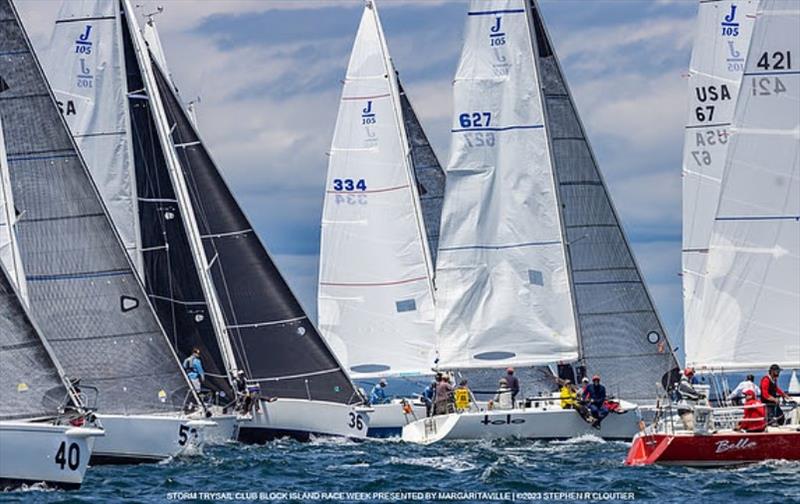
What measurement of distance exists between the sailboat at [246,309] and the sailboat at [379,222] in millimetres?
7611

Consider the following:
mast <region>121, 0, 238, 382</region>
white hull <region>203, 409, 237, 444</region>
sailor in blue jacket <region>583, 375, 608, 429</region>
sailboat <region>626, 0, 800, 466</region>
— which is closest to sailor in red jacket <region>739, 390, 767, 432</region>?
sailboat <region>626, 0, 800, 466</region>

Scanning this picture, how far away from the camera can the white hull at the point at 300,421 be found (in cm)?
3538

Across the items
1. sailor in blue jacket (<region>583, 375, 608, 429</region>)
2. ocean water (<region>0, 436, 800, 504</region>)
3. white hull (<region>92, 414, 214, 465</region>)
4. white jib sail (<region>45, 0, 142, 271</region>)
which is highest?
white jib sail (<region>45, 0, 142, 271</region>)

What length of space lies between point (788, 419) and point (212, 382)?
12.1 meters

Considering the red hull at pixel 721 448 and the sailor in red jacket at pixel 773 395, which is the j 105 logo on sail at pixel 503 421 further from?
the sailor in red jacket at pixel 773 395

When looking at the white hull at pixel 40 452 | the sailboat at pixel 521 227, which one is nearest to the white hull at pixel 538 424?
the sailboat at pixel 521 227

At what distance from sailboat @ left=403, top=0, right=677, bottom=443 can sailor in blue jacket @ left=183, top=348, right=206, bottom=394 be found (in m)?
4.29

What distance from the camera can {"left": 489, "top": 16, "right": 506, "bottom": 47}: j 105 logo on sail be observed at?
37.0m

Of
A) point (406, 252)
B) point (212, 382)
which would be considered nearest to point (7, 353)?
point (212, 382)

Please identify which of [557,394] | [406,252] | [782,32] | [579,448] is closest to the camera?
[782,32]

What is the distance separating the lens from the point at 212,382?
117 feet

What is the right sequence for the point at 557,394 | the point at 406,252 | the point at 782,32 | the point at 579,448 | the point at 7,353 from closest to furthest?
the point at 7,353 < the point at 782,32 < the point at 579,448 < the point at 557,394 < the point at 406,252

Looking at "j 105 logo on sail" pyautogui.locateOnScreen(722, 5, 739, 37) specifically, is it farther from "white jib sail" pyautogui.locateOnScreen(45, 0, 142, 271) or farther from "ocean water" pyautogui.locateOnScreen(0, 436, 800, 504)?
"white jib sail" pyautogui.locateOnScreen(45, 0, 142, 271)

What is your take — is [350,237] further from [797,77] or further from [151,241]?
[797,77]
